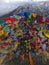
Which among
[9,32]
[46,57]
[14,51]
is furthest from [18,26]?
[46,57]

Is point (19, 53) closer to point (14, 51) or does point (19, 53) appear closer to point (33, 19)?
point (14, 51)

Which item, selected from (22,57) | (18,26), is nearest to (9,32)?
(18,26)

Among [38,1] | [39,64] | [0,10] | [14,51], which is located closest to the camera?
[14,51]

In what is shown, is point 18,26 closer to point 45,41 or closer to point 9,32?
Result: point 9,32

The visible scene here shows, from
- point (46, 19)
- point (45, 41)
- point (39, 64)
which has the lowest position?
point (39, 64)

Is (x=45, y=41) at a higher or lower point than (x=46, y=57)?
higher

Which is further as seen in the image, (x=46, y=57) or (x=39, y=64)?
(x=39, y=64)

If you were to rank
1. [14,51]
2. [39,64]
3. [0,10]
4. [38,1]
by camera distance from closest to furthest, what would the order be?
[14,51]
[39,64]
[0,10]
[38,1]

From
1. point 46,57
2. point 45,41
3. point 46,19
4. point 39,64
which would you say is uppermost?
point 46,19

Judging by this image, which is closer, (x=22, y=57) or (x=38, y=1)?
(x=22, y=57)
